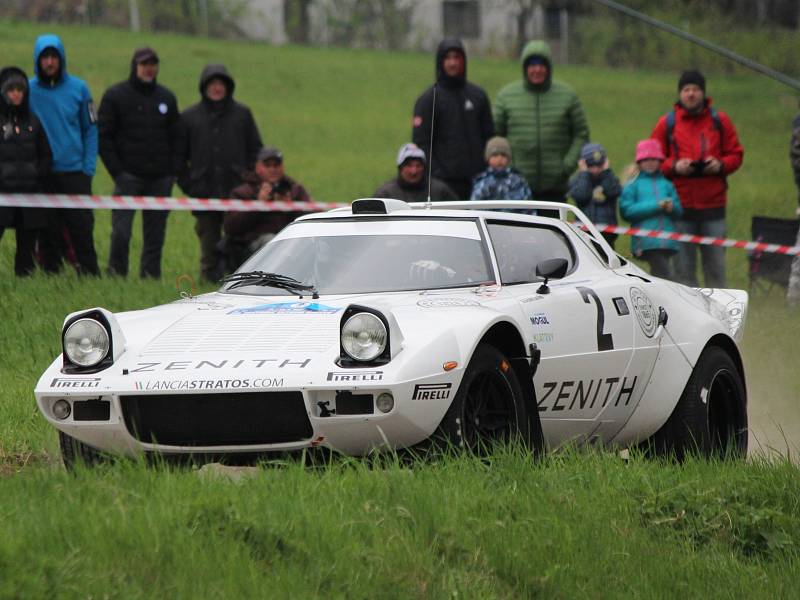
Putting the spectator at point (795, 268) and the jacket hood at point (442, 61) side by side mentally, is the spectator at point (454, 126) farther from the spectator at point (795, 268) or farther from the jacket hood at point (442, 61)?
the spectator at point (795, 268)

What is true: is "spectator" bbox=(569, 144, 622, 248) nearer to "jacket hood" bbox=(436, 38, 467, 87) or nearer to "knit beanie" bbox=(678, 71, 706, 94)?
"knit beanie" bbox=(678, 71, 706, 94)

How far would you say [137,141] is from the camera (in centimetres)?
1435

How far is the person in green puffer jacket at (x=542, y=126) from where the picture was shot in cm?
1445

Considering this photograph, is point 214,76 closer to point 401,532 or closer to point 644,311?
point 644,311

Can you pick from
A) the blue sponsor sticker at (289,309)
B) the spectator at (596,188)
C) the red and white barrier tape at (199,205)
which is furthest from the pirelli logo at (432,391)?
the spectator at (596,188)

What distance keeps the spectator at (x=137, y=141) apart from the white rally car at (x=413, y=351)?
17.9 ft

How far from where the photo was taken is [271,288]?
8.17 meters

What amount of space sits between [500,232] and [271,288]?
1285mm

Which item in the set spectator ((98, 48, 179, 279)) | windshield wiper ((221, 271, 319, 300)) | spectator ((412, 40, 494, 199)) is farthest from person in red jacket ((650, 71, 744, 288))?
windshield wiper ((221, 271, 319, 300))

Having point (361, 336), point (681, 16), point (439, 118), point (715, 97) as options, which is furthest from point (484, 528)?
point (681, 16)

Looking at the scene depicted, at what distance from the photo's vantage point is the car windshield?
804 centimetres

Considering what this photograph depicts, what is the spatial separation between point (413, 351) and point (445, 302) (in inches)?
30.8

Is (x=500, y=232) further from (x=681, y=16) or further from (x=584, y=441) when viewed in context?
(x=681, y=16)

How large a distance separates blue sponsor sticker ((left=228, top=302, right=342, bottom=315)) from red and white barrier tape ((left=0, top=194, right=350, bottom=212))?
5.53 metres
